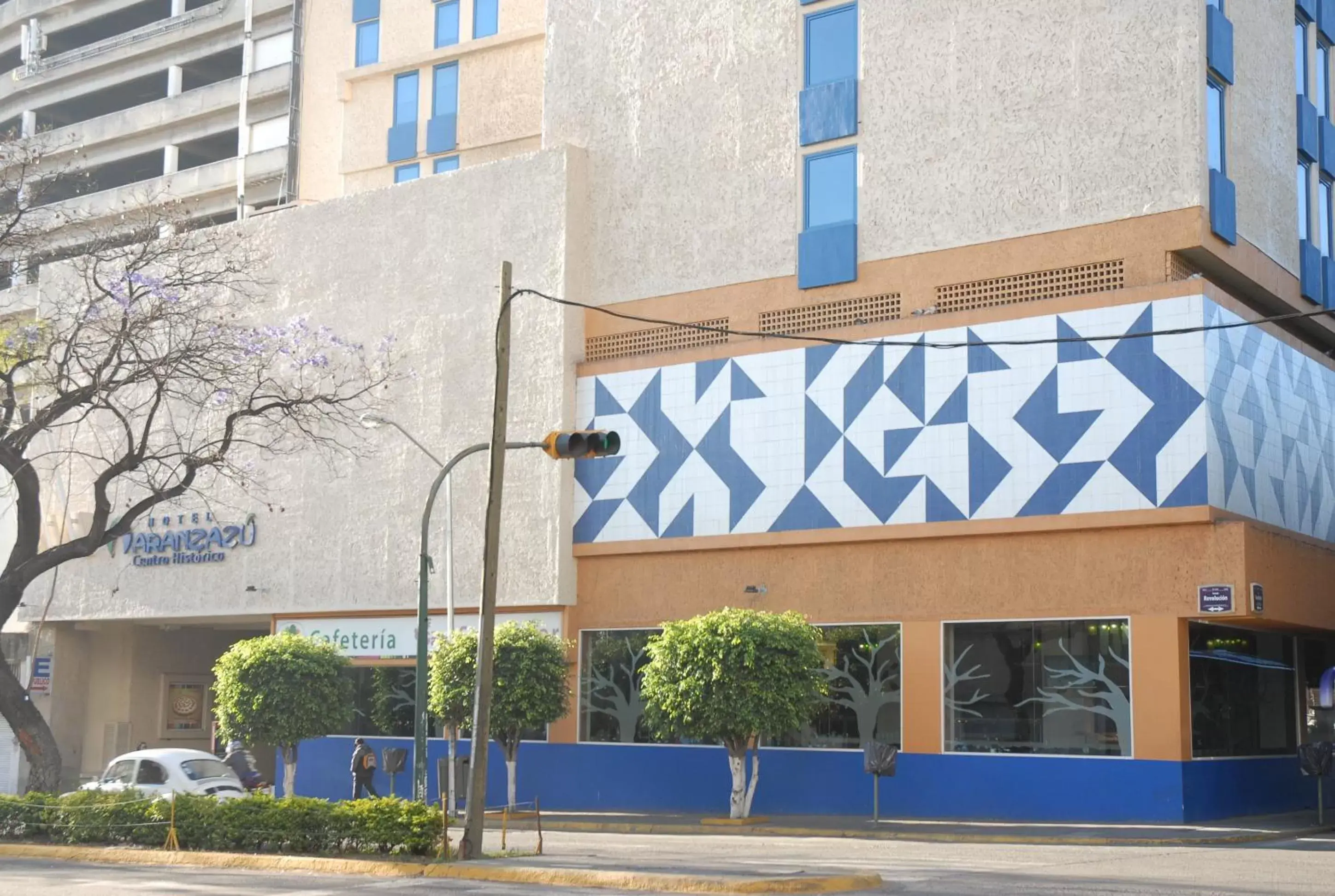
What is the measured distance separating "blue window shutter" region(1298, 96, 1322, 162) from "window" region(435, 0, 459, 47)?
2569cm

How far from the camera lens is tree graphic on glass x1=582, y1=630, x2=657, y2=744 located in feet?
111

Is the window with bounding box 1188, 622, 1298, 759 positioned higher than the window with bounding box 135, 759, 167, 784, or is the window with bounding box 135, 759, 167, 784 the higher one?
the window with bounding box 1188, 622, 1298, 759

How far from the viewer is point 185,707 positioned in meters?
49.7

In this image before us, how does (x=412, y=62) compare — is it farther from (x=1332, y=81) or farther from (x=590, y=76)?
(x=1332, y=81)

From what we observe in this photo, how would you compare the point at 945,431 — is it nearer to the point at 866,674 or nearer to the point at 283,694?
the point at 866,674

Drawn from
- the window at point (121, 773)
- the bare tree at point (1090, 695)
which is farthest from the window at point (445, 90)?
the bare tree at point (1090, 695)

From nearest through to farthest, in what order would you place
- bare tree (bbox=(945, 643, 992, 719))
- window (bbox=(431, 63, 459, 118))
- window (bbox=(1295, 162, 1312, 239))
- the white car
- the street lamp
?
the street lamp → the white car → bare tree (bbox=(945, 643, 992, 719)) → window (bbox=(1295, 162, 1312, 239)) → window (bbox=(431, 63, 459, 118))

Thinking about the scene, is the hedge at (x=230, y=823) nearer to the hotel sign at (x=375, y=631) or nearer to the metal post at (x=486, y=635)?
the metal post at (x=486, y=635)

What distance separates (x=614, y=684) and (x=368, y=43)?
2631 cm

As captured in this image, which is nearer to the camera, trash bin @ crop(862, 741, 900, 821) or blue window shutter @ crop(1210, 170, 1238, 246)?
trash bin @ crop(862, 741, 900, 821)

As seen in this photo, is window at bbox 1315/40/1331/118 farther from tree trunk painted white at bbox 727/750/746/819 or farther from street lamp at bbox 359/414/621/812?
tree trunk painted white at bbox 727/750/746/819

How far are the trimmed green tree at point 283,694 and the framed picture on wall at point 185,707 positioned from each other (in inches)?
535

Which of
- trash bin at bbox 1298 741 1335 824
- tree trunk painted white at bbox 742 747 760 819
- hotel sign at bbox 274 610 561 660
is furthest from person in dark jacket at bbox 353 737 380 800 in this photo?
trash bin at bbox 1298 741 1335 824

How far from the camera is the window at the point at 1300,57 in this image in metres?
33.7
